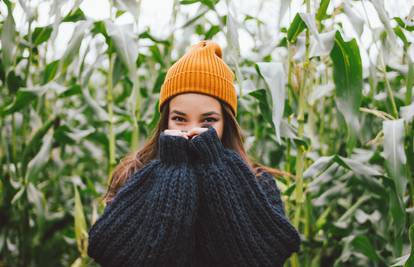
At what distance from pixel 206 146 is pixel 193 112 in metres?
0.11

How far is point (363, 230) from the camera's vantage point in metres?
1.52

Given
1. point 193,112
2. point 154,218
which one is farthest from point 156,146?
point 154,218

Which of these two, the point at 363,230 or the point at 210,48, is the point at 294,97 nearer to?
the point at 210,48

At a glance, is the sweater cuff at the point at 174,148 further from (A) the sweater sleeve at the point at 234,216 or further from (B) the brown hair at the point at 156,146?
(B) the brown hair at the point at 156,146

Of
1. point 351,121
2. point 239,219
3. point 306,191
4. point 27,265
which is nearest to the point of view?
point 239,219

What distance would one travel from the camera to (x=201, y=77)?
1048mm

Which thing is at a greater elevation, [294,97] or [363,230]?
[294,97]

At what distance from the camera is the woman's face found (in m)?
1.03

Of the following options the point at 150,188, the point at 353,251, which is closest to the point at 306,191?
the point at 353,251

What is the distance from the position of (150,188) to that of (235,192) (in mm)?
181

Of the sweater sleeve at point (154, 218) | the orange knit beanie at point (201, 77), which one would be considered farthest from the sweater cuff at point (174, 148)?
the orange knit beanie at point (201, 77)

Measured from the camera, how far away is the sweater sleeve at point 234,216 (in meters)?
0.92

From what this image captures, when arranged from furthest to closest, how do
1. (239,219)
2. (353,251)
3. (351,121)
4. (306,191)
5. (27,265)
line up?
(27,265) → (353,251) → (306,191) → (351,121) → (239,219)

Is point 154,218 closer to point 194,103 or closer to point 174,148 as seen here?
point 174,148
